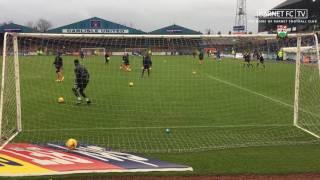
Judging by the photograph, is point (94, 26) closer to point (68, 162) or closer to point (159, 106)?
point (159, 106)

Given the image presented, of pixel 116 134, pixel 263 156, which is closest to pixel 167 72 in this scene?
pixel 116 134

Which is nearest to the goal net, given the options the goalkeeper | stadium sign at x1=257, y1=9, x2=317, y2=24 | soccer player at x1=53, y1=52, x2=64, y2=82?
soccer player at x1=53, y1=52, x2=64, y2=82

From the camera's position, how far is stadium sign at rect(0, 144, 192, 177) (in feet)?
24.1

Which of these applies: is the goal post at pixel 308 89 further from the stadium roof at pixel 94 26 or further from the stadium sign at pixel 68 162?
the stadium roof at pixel 94 26

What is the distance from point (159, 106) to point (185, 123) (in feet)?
11.3

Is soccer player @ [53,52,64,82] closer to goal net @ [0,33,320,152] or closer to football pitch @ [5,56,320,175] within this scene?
goal net @ [0,33,320,152]

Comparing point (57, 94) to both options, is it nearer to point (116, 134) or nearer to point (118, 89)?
point (118, 89)

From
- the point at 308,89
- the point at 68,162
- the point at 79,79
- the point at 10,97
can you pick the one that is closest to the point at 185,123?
the point at 10,97

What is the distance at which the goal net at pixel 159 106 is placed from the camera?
1027cm

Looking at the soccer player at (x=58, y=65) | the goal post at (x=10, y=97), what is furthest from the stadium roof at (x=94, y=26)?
the goal post at (x=10, y=97)

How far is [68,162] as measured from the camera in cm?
784

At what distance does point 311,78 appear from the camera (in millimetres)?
16328

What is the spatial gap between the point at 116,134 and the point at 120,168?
3.35 metres

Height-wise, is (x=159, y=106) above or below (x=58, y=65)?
below
